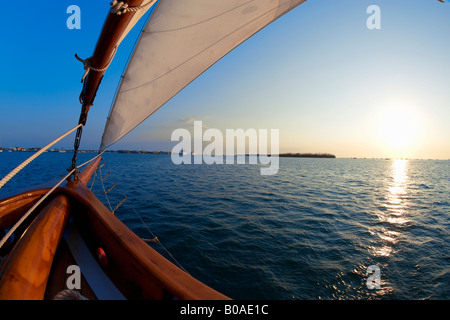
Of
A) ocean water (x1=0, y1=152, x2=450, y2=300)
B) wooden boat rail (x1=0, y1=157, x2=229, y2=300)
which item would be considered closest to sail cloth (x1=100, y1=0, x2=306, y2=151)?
wooden boat rail (x1=0, y1=157, x2=229, y2=300)

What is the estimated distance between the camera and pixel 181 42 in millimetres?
3504

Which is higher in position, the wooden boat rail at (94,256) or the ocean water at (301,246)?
the wooden boat rail at (94,256)

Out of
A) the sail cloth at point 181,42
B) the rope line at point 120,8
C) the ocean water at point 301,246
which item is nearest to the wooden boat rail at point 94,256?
the rope line at point 120,8

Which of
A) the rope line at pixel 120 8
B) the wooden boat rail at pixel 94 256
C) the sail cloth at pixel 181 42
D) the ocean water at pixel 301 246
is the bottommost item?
the ocean water at pixel 301 246

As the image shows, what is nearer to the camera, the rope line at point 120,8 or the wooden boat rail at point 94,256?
the wooden boat rail at point 94,256

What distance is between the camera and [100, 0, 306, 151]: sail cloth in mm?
3221

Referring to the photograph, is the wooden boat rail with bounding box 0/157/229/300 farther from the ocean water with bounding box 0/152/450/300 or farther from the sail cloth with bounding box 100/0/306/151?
the ocean water with bounding box 0/152/450/300

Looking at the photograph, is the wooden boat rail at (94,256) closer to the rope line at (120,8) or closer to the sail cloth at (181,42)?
the rope line at (120,8)

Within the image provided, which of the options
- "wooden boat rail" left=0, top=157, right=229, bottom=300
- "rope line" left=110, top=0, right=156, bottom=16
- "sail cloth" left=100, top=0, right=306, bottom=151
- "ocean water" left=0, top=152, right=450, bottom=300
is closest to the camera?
"wooden boat rail" left=0, top=157, right=229, bottom=300

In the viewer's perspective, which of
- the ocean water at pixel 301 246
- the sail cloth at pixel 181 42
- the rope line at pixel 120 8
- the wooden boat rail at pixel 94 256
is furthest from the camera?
the ocean water at pixel 301 246

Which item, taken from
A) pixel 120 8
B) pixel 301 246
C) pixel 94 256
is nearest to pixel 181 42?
pixel 120 8

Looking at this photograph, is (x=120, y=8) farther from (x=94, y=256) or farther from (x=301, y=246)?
(x=301, y=246)

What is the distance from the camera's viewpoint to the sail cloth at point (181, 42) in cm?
322
